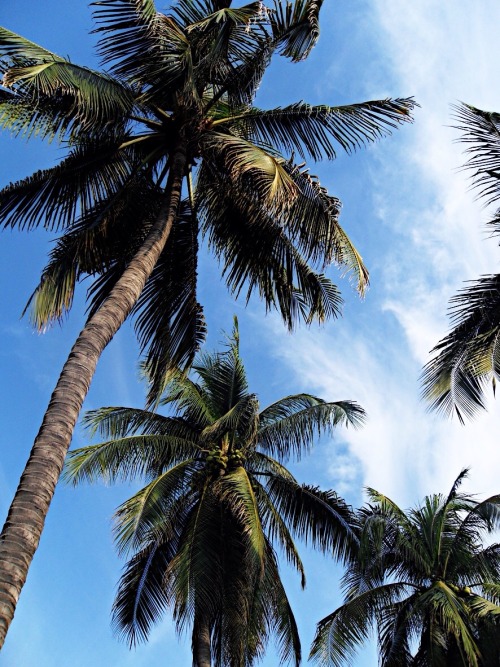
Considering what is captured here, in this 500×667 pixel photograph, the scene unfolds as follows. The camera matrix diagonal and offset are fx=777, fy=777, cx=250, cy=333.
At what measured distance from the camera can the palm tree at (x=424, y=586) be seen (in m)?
15.1

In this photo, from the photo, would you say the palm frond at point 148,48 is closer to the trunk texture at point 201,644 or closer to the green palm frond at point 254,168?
the green palm frond at point 254,168

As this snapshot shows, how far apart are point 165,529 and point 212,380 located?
13.7ft

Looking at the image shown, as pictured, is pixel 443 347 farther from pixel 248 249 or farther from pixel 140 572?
Answer: pixel 140 572

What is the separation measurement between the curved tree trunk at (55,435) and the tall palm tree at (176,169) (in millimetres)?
52

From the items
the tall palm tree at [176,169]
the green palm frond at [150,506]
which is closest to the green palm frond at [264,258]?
the tall palm tree at [176,169]

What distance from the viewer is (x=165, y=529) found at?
615 inches

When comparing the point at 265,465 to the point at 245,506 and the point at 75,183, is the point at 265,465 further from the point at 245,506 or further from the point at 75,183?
the point at 75,183

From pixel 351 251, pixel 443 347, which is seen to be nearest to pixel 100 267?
pixel 351 251

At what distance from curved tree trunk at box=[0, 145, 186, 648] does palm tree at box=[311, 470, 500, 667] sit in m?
8.08

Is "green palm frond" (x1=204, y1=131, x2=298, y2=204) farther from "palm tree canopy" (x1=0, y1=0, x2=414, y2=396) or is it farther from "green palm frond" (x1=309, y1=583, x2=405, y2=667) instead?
"green palm frond" (x1=309, y1=583, x2=405, y2=667)

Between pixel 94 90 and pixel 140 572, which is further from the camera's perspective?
pixel 140 572

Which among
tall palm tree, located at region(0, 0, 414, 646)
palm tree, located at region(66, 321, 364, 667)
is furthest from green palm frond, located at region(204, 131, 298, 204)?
palm tree, located at region(66, 321, 364, 667)

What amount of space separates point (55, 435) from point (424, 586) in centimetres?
1160

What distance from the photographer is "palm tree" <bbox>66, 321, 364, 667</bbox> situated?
1463 centimetres
